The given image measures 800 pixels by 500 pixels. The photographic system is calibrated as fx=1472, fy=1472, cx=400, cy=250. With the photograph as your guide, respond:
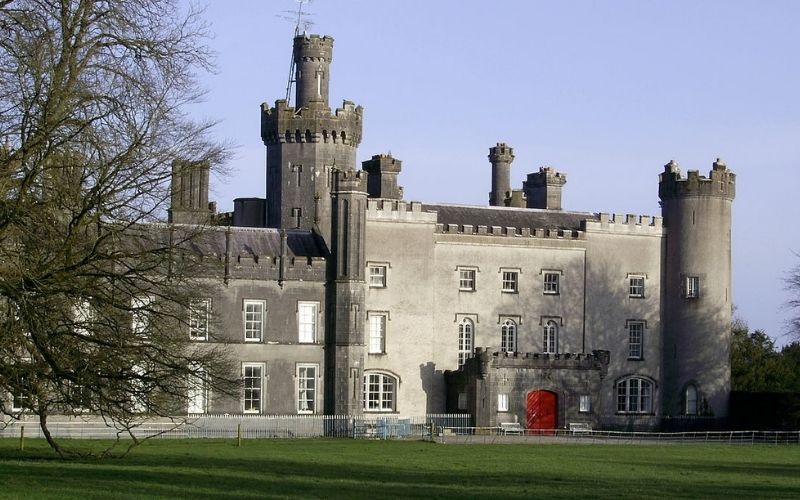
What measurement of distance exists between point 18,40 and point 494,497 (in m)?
10.7

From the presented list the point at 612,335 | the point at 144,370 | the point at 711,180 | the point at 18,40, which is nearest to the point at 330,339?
the point at 612,335

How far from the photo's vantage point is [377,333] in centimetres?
5528

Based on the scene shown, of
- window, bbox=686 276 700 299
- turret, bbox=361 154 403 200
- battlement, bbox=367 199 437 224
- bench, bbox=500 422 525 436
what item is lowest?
bench, bbox=500 422 525 436

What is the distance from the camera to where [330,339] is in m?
53.3

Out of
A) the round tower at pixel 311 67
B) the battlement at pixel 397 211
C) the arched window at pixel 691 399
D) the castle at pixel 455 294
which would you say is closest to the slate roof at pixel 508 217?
the castle at pixel 455 294

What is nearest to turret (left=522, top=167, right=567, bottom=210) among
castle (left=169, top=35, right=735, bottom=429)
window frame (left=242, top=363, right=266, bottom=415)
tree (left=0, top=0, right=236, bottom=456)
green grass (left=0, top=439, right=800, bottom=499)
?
castle (left=169, top=35, right=735, bottom=429)

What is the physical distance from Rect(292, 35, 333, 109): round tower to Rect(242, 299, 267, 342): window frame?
406 inches

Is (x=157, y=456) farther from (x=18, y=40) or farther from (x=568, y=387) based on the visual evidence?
(x=568, y=387)

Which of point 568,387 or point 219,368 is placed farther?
point 568,387

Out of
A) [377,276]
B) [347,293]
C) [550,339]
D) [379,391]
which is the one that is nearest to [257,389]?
[347,293]

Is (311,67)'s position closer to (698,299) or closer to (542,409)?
(542,409)

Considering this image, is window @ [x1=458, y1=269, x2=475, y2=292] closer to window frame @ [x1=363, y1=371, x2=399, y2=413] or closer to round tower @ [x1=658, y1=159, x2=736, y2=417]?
window frame @ [x1=363, y1=371, x2=399, y2=413]

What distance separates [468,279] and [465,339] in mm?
2338

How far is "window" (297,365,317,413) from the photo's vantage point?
5309 cm
